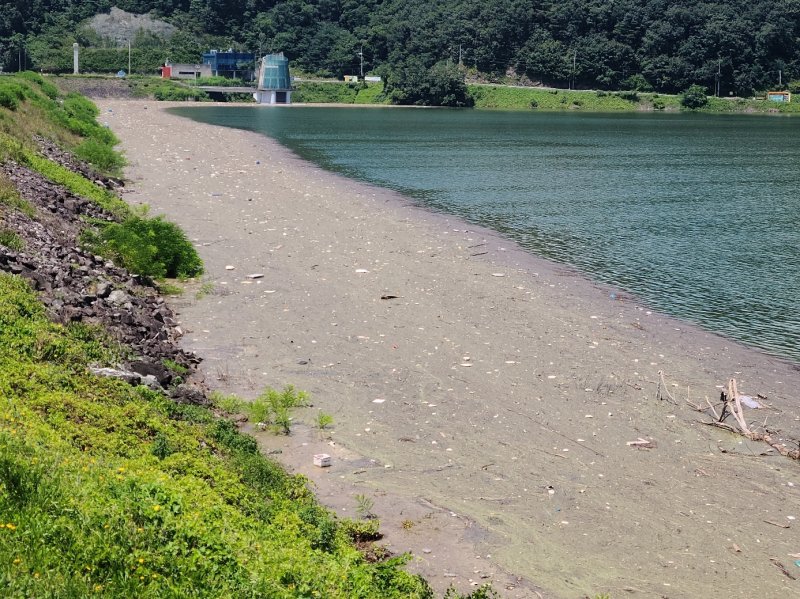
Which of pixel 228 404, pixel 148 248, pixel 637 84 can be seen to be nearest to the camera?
pixel 228 404

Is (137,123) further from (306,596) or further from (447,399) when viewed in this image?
(306,596)

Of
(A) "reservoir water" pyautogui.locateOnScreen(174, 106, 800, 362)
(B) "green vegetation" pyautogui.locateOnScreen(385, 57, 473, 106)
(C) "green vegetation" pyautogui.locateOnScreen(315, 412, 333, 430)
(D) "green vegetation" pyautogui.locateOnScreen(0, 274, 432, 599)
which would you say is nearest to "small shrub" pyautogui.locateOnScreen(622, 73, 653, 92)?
(B) "green vegetation" pyautogui.locateOnScreen(385, 57, 473, 106)

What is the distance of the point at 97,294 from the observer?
16672 millimetres

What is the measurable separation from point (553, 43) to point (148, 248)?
159 metres

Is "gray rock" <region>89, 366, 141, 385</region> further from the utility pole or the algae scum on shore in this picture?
the utility pole

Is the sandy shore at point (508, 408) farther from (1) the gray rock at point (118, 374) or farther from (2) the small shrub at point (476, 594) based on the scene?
(1) the gray rock at point (118, 374)

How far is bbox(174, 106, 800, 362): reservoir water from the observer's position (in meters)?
22.5

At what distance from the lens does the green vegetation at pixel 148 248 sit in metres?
21.0

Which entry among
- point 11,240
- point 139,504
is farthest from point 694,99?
point 139,504

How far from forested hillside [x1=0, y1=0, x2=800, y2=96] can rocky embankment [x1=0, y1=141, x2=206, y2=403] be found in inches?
5883

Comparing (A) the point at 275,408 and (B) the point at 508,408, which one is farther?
(B) the point at 508,408

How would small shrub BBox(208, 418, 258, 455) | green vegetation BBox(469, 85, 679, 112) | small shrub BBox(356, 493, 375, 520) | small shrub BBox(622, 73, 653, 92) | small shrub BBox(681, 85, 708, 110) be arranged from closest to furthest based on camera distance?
small shrub BBox(356, 493, 375, 520), small shrub BBox(208, 418, 258, 455), small shrub BBox(681, 85, 708, 110), green vegetation BBox(469, 85, 679, 112), small shrub BBox(622, 73, 653, 92)

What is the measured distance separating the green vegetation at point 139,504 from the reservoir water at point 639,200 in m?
11.1

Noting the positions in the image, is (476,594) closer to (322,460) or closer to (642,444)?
(322,460)
